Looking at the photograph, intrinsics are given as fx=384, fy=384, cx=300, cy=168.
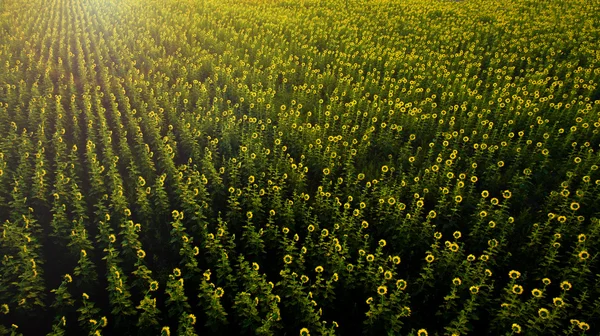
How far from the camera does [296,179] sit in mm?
6949

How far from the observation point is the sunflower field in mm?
4801

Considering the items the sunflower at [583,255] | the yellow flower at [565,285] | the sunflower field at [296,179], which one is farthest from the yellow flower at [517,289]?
the sunflower at [583,255]

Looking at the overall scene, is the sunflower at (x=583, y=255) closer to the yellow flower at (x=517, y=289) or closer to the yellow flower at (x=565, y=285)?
the yellow flower at (x=565, y=285)

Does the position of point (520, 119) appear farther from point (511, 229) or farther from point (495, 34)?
point (495, 34)

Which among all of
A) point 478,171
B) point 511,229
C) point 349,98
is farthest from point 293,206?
point 349,98

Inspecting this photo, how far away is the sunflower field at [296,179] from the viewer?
480 cm

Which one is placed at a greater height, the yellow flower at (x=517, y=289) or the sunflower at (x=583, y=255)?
the sunflower at (x=583, y=255)

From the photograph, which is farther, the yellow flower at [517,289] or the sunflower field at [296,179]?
the sunflower field at [296,179]

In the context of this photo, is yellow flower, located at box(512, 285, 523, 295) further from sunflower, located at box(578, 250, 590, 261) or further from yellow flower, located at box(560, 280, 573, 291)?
sunflower, located at box(578, 250, 590, 261)

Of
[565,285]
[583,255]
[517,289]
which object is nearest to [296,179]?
[517,289]

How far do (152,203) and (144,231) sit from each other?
2.59 feet

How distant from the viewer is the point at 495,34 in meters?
14.7

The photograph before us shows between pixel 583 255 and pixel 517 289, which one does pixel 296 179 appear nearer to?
pixel 517 289

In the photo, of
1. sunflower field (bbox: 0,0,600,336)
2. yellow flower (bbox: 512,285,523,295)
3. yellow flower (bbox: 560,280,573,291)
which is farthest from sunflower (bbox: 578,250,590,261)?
yellow flower (bbox: 512,285,523,295)
